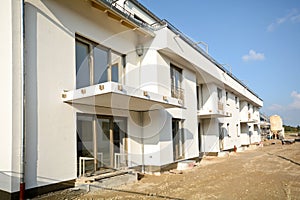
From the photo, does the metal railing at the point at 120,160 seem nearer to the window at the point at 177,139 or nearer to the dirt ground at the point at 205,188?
the dirt ground at the point at 205,188

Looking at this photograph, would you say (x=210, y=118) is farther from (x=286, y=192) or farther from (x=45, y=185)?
(x=45, y=185)

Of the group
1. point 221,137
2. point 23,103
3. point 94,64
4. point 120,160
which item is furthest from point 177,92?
point 221,137

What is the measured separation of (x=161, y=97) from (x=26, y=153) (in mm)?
4447

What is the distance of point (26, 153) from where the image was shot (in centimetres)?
572

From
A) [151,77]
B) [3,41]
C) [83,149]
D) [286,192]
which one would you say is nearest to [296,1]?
[151,77]

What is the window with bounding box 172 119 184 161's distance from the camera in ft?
37.7

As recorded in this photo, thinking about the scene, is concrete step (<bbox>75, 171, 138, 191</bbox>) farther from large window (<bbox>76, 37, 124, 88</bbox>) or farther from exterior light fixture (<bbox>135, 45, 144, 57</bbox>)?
exterior light fixture (<bbox>135, 45, 144, 57</bbox>)

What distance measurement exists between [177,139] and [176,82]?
2.71m

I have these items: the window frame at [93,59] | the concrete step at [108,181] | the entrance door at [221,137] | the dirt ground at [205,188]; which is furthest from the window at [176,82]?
the entrance door at [221,137]

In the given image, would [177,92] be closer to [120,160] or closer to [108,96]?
[120,160]

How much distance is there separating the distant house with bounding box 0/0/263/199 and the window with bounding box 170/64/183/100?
0.16 ft

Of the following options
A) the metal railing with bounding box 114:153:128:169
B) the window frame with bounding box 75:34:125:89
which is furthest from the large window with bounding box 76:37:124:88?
the metal railing with bounding box 114:153:128:169

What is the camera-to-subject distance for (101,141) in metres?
8.19

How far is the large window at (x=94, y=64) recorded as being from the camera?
7.72 meters
